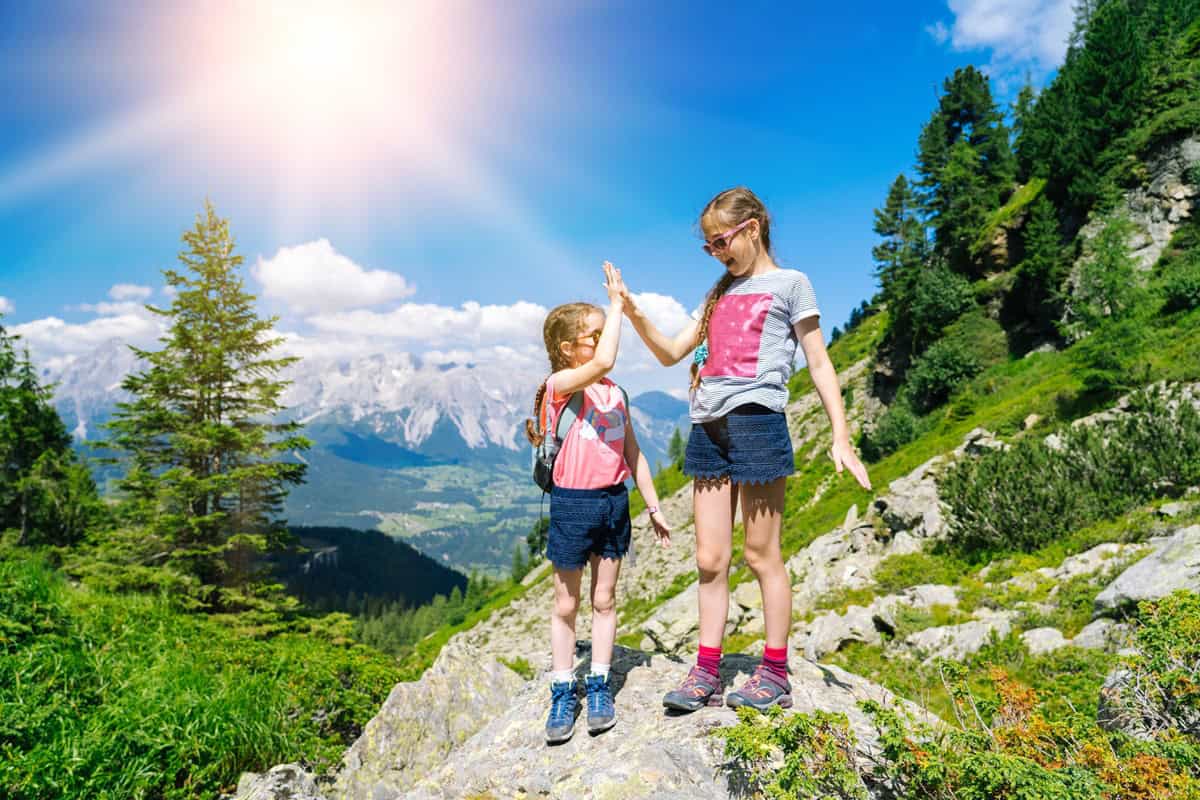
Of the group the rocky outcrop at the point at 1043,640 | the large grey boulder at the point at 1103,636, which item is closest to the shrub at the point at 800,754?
the large grey boulder at the point at 1103,636

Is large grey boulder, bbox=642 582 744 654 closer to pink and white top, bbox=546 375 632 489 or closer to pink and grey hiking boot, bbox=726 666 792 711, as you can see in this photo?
pink and grey hiking boot, bbox=726 666 792 711

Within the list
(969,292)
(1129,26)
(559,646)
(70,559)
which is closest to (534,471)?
(559,646)

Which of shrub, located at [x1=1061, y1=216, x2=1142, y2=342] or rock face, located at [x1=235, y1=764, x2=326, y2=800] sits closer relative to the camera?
rock face, located at [x1=235, y1=764, x2=326, y2=800]

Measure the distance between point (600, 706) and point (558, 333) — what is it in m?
2.50

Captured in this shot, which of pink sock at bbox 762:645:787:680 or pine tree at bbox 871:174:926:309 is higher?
Result: pine tree at bbox 871:174:926:309

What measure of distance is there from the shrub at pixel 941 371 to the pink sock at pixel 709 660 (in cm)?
2773

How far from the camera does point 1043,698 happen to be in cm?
494

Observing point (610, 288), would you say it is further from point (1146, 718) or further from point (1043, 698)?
point (1043, 698)

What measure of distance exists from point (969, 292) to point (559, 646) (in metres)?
33.0

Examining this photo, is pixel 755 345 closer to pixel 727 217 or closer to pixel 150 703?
pixel 727 217

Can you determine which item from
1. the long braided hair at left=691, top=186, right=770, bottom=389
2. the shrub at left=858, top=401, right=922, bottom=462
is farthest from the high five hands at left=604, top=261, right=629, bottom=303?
the shrub at left=858, top=401, right=922, bottom=462

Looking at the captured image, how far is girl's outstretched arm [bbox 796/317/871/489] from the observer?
3.34 m

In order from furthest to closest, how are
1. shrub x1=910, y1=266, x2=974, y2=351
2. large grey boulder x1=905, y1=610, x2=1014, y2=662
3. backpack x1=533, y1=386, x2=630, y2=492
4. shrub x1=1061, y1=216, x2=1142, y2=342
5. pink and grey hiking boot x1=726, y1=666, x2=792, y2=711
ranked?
1. shrub x1=910, y1=266, x2=974, y2=351
2. shrub x1=1061, y1=216, x2=1142, y2=342
3. large grey boulder x1=905, y1=610, x2=1014, y2=662
4. backpack x1=533, y1=386, x2=630, y2=492
5. pink and grey hiking boot x1=726, y1=666, x2=792, y2=711

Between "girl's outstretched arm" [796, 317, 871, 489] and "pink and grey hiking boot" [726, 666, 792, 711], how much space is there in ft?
4.59
